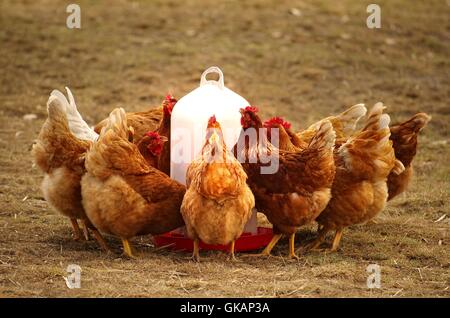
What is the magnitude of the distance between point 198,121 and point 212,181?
838mm

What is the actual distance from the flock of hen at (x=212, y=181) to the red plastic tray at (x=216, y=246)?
20 cm

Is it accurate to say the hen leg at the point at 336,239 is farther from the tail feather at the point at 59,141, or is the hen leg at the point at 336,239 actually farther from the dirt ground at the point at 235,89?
the tail feather at the point at 59,141

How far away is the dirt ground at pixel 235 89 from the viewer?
5238mm

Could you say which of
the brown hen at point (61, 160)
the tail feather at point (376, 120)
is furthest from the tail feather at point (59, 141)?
the tail feather at point (376, 120)

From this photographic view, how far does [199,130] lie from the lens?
6137 mm

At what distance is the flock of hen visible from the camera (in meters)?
5.53

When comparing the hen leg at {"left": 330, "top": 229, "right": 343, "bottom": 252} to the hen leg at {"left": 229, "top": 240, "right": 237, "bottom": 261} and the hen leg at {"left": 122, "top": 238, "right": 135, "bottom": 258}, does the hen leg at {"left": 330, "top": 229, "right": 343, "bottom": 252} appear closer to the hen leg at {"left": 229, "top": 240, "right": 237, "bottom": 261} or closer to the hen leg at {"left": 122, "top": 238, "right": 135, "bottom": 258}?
the hen leg at {"left": 229, "top": 240, "right": 237, "bottom": 261}

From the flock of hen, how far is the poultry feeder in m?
0.11

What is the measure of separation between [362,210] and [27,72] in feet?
22.5

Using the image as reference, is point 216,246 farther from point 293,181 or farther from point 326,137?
point 326,137

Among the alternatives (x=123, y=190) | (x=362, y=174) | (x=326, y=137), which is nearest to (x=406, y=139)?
(x=362, y=174)

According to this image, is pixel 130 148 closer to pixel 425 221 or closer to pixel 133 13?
pixel 425 221

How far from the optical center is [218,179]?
5.42m

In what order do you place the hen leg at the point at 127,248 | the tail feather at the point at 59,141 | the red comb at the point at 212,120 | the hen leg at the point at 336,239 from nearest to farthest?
the red comb at the point at 212,120, the hen leg at the point at 127,248, the tail feather at the point at 59,141, the hen leg at the point at 336,239
